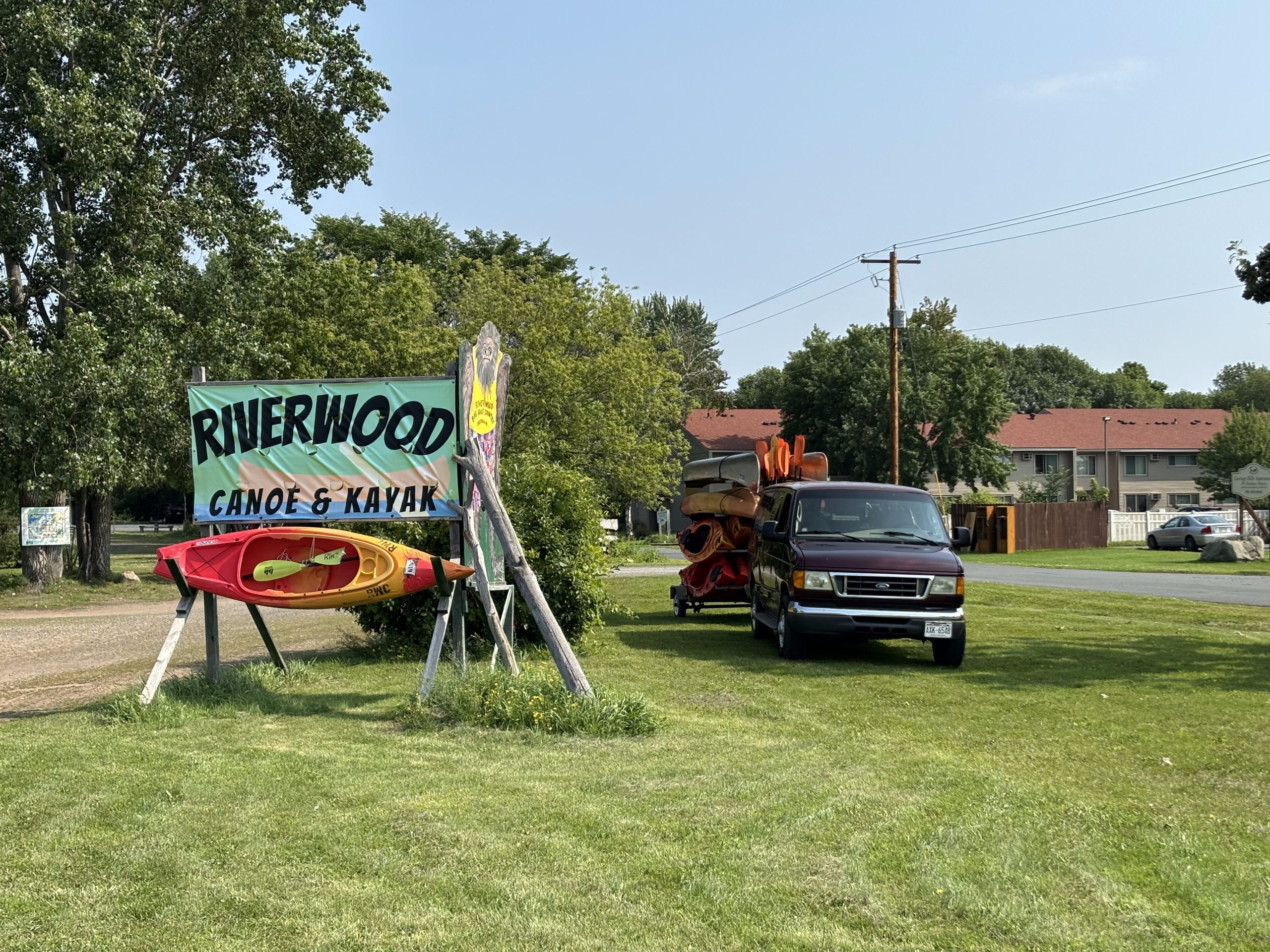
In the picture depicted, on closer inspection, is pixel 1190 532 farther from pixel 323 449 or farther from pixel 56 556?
pixel 323 449

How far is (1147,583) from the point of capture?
1019 inches

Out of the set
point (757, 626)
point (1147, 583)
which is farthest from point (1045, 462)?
point (757, 626)

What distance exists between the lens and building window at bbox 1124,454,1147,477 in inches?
2670

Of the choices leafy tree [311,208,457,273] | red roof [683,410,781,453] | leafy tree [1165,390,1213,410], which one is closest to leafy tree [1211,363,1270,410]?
leafy tree [1165,390,1213,410]

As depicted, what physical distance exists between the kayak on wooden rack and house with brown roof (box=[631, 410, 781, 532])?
52.9m

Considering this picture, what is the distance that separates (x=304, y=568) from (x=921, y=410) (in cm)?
4770

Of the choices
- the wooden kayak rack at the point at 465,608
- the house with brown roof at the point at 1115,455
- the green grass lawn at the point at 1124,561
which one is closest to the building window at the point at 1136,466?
the house with brown roof at the point at 1115,455

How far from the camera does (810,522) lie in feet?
43.2

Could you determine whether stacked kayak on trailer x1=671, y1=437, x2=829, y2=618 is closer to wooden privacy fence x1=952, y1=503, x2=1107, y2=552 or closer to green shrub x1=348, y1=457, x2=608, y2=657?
green shrub x1=348, y1=457, x2=608, y2=657

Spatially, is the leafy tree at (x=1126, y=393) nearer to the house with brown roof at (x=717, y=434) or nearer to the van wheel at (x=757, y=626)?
the house with brown roof at (x=717, y=434)

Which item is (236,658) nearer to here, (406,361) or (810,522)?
(810,522)

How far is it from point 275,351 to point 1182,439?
2276 inches

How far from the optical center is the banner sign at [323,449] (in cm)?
1031

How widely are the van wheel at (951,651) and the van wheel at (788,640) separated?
134 cm
